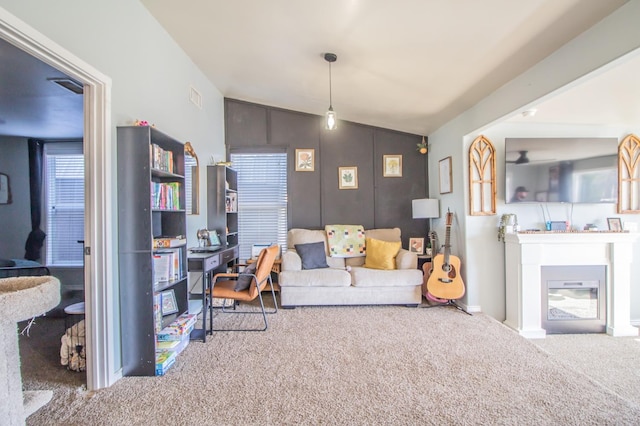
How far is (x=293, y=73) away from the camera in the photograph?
3.31 metres

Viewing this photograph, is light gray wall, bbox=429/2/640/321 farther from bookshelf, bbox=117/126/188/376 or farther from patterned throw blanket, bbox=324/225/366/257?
bookshelf, bbox=117/126/188/376

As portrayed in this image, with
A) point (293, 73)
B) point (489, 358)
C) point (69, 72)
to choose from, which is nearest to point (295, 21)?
point (293, 73)

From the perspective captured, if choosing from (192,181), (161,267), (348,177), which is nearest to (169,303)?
(161,267)

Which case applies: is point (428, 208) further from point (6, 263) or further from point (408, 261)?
point (6, 263)

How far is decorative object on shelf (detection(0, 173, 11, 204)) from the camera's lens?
11.3 feet

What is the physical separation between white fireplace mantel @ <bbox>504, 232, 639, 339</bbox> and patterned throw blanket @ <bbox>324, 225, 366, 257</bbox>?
1834 mm

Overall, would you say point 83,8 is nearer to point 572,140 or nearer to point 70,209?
point 70,209

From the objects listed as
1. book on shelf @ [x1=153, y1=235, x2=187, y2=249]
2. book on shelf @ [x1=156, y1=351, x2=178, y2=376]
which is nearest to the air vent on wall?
book on shelf @ [x1=153, y1=235, x2=187, y2=249]

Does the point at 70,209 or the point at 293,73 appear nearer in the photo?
the point at 293,73

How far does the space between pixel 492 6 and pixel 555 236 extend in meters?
2.49

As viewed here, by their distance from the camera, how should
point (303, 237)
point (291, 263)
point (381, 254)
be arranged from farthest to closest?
point (303, 237) → point (381, 254) → point (291, 263)

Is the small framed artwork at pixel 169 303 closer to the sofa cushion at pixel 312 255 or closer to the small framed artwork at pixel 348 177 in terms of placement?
the sofa cushion at pixel 312 255

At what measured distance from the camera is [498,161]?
350 cm

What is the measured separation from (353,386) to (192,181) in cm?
274
